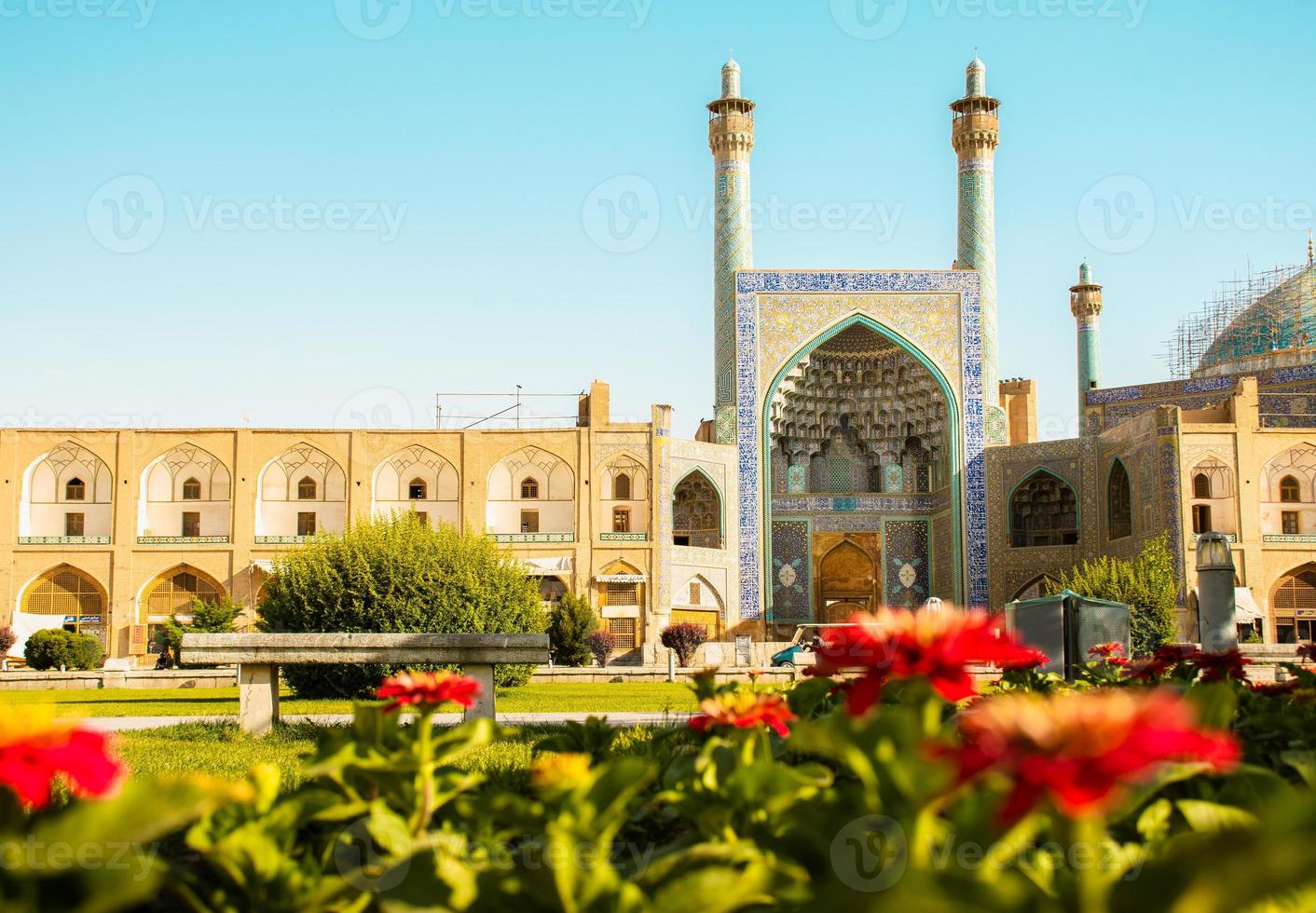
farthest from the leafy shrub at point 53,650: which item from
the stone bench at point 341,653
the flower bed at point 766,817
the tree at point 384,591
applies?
the flower bed at point 766,817

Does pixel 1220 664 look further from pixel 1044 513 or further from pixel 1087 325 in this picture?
pixel 1087 325

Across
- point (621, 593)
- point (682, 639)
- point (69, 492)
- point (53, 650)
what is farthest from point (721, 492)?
point (69, 492)

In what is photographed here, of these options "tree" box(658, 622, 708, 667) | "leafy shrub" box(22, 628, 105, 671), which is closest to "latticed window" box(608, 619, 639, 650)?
"tree" box(658, 622, 708, 667)

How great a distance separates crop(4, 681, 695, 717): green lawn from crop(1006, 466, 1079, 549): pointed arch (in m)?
16.0

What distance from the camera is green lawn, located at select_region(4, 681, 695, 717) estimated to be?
12180 millimetres

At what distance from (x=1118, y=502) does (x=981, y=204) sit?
8126 mm

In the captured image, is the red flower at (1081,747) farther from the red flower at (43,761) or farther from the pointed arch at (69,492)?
the pointed arch at (69,492)

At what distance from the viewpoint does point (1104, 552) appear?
30.7m

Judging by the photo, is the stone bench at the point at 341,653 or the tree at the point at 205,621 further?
the tree at the point at 205,621

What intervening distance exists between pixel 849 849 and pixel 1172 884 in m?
0.58

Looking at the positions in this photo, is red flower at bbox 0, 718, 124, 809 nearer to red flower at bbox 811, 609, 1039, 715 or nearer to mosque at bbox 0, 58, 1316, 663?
red flower at bbox 811, 609, 1039, 715

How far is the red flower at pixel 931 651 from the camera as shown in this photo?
2.09 metres

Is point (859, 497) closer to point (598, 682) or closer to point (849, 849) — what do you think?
point (598, 682)

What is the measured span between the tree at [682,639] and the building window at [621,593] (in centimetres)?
272
